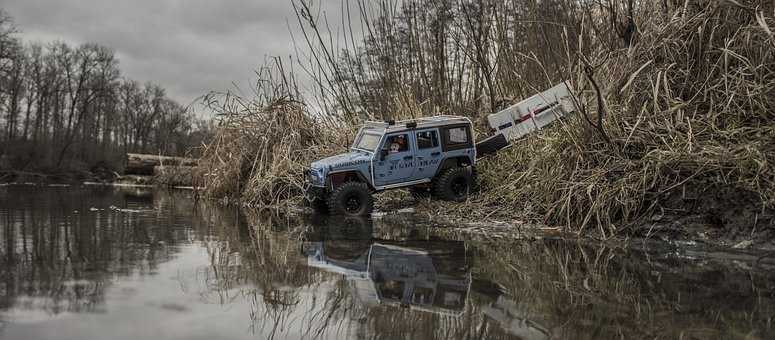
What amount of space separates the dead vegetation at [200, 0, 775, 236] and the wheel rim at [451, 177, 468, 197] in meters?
0.34

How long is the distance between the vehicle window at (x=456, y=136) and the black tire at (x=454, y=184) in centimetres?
40

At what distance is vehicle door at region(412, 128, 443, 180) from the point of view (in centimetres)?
958

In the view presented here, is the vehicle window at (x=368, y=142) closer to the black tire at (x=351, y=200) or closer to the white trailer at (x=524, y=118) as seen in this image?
the black tire at (x=351, y=200)

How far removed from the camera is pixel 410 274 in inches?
175

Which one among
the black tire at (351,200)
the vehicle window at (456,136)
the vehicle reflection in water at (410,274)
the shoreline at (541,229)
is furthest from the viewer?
the vehicle window at (456,136)

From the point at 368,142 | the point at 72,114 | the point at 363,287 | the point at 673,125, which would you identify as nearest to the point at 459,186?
the point at 368,142

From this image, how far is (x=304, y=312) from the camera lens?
11.0ft

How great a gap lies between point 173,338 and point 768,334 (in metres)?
2.86

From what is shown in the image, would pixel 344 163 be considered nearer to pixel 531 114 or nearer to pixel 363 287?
pixel 531 114

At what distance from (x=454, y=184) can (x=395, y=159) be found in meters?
1.01

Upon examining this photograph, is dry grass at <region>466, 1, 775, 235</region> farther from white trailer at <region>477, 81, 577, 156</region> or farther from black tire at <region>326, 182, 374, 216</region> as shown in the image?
black tire at <region>326, 182, 374, 216</region>

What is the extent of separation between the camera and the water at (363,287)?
10.1 ft

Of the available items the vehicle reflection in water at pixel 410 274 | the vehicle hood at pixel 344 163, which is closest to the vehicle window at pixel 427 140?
the vehicle hood at pixel 344 163

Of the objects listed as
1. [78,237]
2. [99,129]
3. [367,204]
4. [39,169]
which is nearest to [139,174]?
[39,169]
